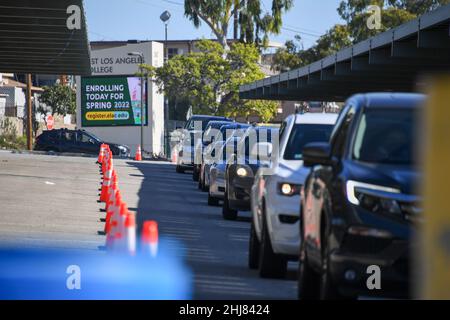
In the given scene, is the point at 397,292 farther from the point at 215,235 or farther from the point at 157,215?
the point at 157,215

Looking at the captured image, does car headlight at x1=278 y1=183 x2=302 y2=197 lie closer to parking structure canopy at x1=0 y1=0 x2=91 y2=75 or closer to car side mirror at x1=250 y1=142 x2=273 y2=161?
car side mirror at x1=250 y1=142 x2=273 y2=161

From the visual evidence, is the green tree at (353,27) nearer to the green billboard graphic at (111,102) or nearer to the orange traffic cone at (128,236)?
the green billboard graphic at (111,102)

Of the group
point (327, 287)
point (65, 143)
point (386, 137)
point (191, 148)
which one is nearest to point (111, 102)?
point (65, 143)

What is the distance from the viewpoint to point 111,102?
272 feet

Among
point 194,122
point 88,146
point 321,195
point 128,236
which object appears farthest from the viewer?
point 88,146

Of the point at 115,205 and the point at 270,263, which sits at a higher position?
the point at 115,205

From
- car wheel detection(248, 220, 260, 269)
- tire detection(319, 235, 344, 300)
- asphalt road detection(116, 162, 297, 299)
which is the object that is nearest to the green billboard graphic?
asphalt road detection(116, 162, 297, 299)

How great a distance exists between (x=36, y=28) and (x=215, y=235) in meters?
16.0

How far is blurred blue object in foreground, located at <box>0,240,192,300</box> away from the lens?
10.4 meters

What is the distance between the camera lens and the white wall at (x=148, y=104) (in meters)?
83.6

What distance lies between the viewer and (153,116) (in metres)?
84.2

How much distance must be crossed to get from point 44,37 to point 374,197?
91.2 ft

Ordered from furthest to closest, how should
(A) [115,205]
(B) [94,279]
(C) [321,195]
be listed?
(A) [115,205], (B) [94,279], (C) [321,195]

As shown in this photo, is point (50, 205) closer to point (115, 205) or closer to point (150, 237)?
point (115, 205)
